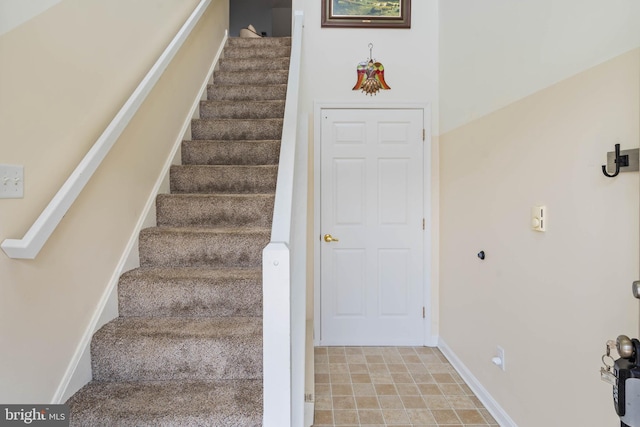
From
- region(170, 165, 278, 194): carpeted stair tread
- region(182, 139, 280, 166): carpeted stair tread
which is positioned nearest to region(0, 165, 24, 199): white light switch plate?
region(170, 165, 278, 194): carpeted stair tread

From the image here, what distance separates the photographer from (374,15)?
317cm

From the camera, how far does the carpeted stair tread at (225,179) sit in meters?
2.39

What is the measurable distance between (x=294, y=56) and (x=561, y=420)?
2.40 metres

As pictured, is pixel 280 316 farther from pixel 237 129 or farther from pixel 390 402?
pixel 237 129

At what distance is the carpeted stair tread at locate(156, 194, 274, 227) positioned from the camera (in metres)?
2.19

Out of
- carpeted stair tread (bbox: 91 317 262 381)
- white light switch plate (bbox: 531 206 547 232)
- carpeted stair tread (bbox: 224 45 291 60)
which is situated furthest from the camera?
carpeted stair tread (bbox: 224 45 291 60)

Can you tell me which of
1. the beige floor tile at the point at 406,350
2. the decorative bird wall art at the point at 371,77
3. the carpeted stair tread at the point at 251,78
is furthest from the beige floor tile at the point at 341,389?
the carpeted stair tread at the point at 251,78

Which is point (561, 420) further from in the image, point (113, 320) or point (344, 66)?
point (344, 66)

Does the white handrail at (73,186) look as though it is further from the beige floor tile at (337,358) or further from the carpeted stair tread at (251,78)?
the beige floor tile at (337,358)

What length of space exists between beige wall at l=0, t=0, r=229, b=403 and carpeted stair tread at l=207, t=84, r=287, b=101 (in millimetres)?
974

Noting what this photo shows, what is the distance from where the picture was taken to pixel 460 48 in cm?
268

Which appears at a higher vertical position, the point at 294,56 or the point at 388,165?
the point at 294,56

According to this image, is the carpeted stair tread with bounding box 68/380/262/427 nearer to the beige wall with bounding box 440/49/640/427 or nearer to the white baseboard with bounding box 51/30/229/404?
the white baseboard with bounding box 51/30/229/404

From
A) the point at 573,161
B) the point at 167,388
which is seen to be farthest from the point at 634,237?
the point at 167,388
